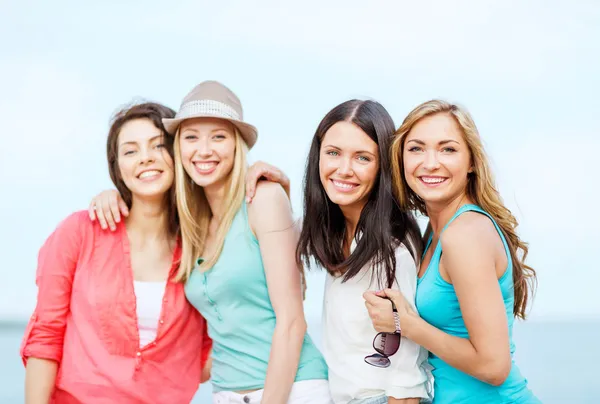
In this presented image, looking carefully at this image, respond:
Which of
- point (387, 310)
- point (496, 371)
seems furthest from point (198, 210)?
point (496, 371)

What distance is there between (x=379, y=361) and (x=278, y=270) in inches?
24.6

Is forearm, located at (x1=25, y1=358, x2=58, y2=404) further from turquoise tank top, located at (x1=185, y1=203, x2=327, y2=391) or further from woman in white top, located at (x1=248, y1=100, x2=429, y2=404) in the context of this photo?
woman in white top, located at (x1=248, y1=100, x2=429, y2=404)

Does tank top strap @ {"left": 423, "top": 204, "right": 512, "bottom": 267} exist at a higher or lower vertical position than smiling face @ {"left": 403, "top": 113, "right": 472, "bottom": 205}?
lower

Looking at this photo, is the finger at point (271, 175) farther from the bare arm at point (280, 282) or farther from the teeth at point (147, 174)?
the teeth at point (147, 174)

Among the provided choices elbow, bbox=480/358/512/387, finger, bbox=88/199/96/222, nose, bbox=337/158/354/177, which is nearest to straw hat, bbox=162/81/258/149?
finger, bbox=88/199/96/222

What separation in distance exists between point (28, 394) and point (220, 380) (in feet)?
3.17

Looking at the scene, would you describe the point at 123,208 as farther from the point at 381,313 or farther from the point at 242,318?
the point at 381,313

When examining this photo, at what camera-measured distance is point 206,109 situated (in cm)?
328

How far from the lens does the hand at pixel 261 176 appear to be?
10.5ft

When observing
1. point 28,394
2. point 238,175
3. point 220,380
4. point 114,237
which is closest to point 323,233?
point 238,175

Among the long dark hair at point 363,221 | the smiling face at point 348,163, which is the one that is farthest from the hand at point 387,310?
the smiling face at point 348,163

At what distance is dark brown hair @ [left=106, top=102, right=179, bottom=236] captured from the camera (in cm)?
346

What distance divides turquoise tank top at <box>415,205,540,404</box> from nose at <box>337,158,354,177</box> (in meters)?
0.46

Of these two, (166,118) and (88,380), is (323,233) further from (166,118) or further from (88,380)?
(88,380)
